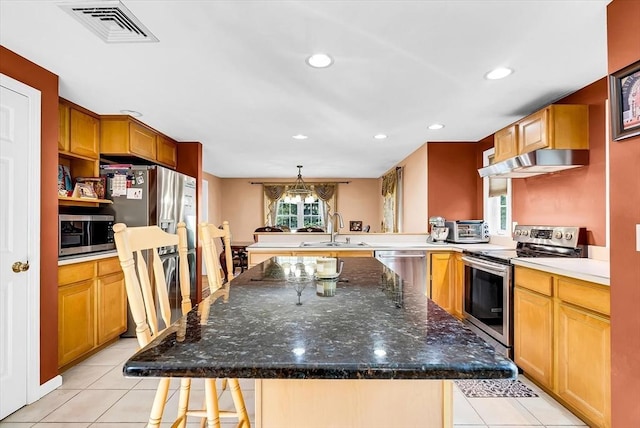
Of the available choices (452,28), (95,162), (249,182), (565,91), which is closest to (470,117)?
(565,91)

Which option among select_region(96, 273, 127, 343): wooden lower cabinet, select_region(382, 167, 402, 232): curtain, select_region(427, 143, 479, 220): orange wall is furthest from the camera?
select_region(382, 167, 402, 232): curtain

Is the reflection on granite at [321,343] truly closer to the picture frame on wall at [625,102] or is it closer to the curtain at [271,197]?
the picture frame on wall at [625,102]

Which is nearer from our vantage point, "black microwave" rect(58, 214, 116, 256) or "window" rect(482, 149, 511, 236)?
"black microwave" rect(58, 214, 116, 256)

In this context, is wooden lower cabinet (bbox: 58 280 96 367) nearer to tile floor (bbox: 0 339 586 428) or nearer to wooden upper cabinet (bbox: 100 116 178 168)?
tile floor (bbox: 0 339 586 428)

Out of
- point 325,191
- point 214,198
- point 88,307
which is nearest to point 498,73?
point 88,307

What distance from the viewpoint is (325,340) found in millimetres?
765

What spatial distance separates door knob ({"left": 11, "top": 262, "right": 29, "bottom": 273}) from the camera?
211 cm

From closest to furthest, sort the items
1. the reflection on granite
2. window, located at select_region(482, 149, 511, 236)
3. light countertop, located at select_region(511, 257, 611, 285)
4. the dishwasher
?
the reflection on granite, light countertop, located at select_region(511, 257, 611, 285), window, located at select_region(482, 149, 511, 236), the dishwasher

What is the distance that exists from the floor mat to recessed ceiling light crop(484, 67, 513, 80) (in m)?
2.10

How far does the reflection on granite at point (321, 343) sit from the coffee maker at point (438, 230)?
10.9 ft

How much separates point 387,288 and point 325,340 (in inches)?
25.2

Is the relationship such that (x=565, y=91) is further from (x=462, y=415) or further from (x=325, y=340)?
(x=325, y=340)

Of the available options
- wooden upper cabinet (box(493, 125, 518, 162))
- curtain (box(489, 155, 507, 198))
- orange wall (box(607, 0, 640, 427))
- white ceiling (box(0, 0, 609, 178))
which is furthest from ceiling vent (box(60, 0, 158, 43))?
curtain (box(489, 155, 507, 198))

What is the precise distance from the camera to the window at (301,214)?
9.04 meters
